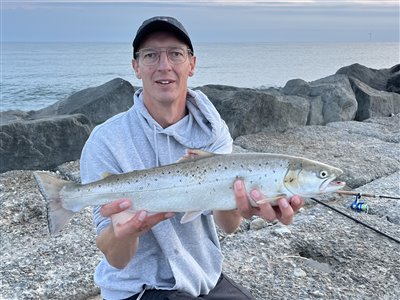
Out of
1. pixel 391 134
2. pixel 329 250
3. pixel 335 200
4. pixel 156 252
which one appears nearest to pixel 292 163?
pixel 156 252

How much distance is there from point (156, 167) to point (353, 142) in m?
5.52

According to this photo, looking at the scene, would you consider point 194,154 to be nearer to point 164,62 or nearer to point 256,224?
point 164,62

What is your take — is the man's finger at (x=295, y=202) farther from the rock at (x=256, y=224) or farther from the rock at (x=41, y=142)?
the rock at (x=41, y=142)

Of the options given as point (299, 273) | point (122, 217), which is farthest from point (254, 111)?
point (122, 217)

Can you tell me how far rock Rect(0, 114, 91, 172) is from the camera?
20.7 ft

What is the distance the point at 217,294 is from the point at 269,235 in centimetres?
133

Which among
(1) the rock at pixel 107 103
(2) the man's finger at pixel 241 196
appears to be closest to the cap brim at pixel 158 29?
(2) the man's finger at pixel 241 196

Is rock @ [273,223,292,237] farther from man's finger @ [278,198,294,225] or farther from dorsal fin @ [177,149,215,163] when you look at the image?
dorsal fin @ [177,149,215,163]

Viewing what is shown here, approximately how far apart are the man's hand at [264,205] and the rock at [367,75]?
37.1ft

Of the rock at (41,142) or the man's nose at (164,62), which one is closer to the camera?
the man's nose at (164,62)

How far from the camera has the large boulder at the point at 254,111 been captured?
7.59m

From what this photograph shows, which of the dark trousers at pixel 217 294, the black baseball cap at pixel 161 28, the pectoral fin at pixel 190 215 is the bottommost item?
the dark trousers at pixel 217 294

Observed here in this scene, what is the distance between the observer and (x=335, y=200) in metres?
5.41

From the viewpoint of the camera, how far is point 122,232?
2672mm
